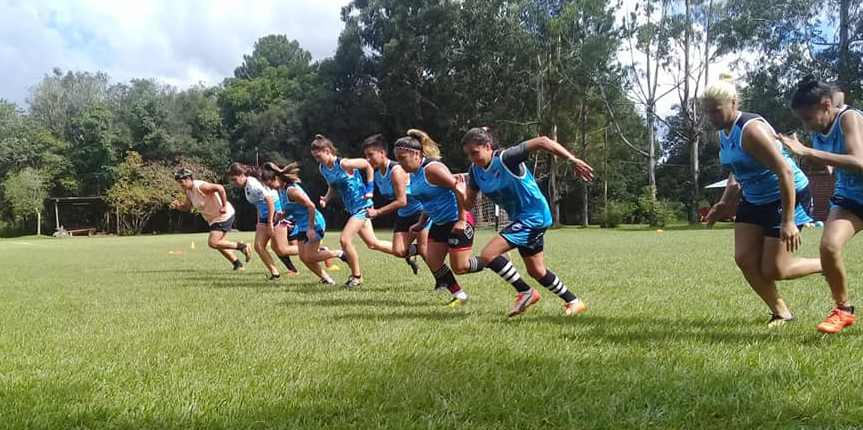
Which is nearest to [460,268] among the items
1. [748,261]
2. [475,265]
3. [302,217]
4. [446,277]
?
[475,265]

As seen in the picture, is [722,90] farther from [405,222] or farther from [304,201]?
[304,201]

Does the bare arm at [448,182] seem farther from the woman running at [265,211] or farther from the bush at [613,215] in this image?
the bush at [613,215]

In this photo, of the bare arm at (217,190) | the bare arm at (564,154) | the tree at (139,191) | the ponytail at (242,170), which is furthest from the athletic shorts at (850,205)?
the tree at (139,191)

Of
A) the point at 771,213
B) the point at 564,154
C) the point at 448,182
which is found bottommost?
the point at 771,213

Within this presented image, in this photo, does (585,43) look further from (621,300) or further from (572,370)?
(572,370)

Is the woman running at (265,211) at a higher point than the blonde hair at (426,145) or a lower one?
lower

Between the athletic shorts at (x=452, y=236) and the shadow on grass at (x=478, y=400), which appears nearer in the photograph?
the shadow on grass at (x=478, y=400)

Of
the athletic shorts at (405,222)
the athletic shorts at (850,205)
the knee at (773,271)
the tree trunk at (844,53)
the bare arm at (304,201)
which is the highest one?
the tree trunk at (844,53)

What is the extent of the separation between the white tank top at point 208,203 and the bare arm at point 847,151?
9.18m

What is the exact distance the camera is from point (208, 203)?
11.1 metres

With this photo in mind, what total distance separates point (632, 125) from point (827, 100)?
156ft

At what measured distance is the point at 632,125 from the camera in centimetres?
4947

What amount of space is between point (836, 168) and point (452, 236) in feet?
10.7

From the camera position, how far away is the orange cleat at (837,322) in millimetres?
4340
